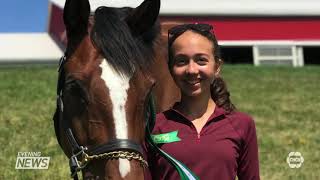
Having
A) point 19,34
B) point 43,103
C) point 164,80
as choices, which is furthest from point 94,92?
point 19,34

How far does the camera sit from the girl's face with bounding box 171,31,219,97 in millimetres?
3062

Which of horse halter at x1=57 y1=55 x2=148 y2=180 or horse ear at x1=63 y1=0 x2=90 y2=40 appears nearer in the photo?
horse halter at x1=57 y1=55 x2=148 y2=180

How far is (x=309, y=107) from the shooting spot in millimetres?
13359

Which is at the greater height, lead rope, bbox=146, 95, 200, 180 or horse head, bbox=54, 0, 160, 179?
horse head, bbox=54, 0, 160, 179

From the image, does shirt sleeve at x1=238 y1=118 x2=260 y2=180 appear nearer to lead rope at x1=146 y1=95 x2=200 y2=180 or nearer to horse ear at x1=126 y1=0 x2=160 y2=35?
lead rope at x1=146 y1=95 x2=200 y2=180

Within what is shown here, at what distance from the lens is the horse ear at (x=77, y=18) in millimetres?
3143

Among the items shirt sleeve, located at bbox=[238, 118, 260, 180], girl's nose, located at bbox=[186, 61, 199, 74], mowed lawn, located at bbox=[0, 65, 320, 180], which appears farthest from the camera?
mowed lawn, located at bbox=[0, 65, 320, 180]

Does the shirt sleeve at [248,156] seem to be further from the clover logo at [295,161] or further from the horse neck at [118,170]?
the clover logo at [295,161]

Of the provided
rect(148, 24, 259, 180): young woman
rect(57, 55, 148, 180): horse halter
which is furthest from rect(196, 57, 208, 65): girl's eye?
rect(57, 55, 148, 180): horse halter

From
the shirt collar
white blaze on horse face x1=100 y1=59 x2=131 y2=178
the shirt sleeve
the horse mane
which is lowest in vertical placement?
the shirt sleeve

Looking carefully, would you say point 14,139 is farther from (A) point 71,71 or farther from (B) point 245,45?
(B) point 245,45

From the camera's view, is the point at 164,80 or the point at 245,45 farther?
the point at 245,45

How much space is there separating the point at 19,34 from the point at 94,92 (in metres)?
32.7

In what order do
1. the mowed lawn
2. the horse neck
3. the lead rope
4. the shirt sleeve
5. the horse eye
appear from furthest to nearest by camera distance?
the mowed lawn → the shirt sleeve → the lead rope → the horse eye → the horse neck
